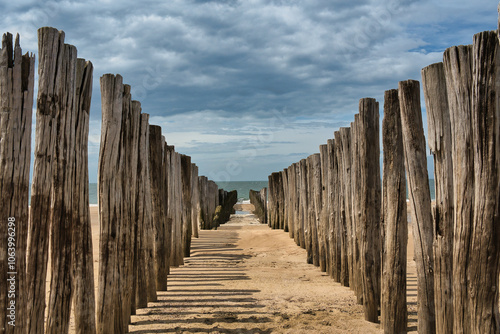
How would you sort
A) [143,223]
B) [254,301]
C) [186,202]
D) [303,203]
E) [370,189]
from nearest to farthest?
[370,189]
[143,223]
[254,301]
[303,203]
[186,202]

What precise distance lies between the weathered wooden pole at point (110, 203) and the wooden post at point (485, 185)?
3.27m

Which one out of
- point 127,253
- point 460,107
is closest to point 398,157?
point 460,107

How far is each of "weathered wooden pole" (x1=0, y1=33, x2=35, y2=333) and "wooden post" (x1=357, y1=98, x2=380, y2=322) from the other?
3677mm

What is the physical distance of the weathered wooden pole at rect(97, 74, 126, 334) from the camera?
4.42 meters

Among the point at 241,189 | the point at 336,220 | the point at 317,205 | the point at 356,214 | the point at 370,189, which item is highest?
the point at 241,189

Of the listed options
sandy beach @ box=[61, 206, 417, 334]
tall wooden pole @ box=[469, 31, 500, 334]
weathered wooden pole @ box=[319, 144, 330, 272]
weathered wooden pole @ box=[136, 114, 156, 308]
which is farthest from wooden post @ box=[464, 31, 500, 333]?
weathered wooden pole @ box=[319, 144, 330, 272]

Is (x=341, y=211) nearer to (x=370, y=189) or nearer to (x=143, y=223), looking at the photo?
(x=370, y=189)

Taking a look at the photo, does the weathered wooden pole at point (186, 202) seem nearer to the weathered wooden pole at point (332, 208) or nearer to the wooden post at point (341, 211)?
the weathered wooden pole at point (332, 208)

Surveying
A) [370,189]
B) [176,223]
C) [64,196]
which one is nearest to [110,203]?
[64,196]

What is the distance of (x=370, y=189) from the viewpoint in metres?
5.36

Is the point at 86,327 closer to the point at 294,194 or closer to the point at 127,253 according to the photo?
the point at 127,253

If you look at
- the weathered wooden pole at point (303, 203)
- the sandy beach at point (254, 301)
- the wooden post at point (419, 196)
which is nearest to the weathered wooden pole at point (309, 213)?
the weathered wooden pole at point (303, 203)

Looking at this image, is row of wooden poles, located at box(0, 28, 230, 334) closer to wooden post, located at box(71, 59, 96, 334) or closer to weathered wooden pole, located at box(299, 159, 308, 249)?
wooden post, located at box(71, 59, 96, 334)

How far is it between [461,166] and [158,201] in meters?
4.88
